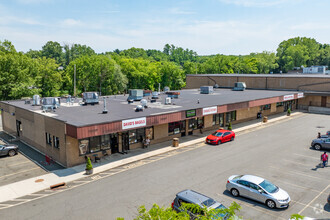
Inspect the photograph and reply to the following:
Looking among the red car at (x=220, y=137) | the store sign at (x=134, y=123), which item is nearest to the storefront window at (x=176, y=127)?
the red car at (x=220, y=137)

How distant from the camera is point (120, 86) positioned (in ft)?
273

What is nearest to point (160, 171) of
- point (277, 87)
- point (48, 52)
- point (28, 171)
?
point (28, 171)

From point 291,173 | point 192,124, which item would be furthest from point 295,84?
point 291,173

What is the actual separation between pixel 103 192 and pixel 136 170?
4.81m

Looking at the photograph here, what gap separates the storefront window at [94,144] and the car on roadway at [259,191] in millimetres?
13628

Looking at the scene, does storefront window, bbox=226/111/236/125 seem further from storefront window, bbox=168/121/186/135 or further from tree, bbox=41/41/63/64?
tree, bbox=41/41/63/64

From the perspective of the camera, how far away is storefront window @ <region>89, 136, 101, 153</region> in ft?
86.7

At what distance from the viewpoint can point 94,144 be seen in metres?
26.7

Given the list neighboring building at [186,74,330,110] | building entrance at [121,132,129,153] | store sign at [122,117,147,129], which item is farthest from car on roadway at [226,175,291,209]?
neighboring building at [186,74,330,110]

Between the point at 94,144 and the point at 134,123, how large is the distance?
4.45m

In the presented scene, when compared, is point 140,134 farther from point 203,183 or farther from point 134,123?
point 203,183

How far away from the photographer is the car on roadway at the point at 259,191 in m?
17.2

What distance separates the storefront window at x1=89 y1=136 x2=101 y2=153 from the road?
4.87 meters

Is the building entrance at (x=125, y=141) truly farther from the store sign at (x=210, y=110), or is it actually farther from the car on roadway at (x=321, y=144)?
the car on roadway at (x=321, y=144)
